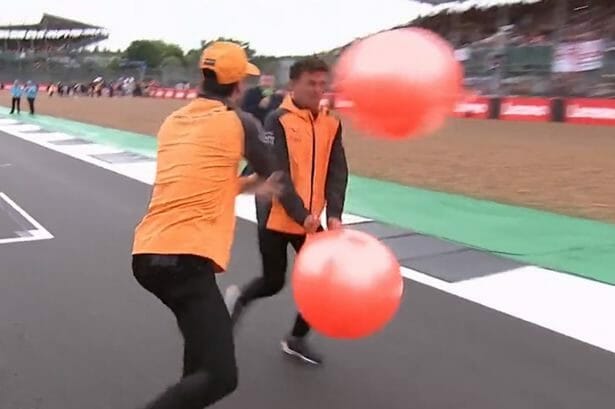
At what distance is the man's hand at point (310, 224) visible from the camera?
407 cm

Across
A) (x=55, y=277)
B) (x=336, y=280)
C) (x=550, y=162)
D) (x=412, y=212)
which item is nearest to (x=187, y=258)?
(x=336, y=280)

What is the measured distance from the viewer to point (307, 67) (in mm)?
4188

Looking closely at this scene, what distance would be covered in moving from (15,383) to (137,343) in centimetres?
86

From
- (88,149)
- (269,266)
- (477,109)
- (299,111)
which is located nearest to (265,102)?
(269,266)

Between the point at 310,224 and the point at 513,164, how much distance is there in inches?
424

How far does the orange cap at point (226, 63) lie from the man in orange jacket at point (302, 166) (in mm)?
923

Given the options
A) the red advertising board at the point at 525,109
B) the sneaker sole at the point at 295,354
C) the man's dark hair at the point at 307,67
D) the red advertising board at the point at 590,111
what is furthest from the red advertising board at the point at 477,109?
the man's dark hair at the point at 307,67

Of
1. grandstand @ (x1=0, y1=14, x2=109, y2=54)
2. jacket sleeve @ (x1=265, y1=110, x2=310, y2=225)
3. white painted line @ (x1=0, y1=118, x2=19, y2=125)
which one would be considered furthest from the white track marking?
grandstand @ (x1=0, y1=14, x2=109, y2=54)

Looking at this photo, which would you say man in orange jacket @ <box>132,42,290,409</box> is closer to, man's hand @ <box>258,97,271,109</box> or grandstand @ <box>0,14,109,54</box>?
man's hand @ <box>258,97,271,109</box>

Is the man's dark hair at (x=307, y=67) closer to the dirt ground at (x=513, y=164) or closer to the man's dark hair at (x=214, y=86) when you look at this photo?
the man's dark hair at (x=214, y=86)

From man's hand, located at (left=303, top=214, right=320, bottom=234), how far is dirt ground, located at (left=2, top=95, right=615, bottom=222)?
3.69 m

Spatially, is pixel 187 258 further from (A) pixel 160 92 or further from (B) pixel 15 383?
(A) pixel 160 92

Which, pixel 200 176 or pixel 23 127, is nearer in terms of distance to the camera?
pixel 200 176

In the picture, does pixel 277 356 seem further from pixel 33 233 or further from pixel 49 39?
pixel 49 39
